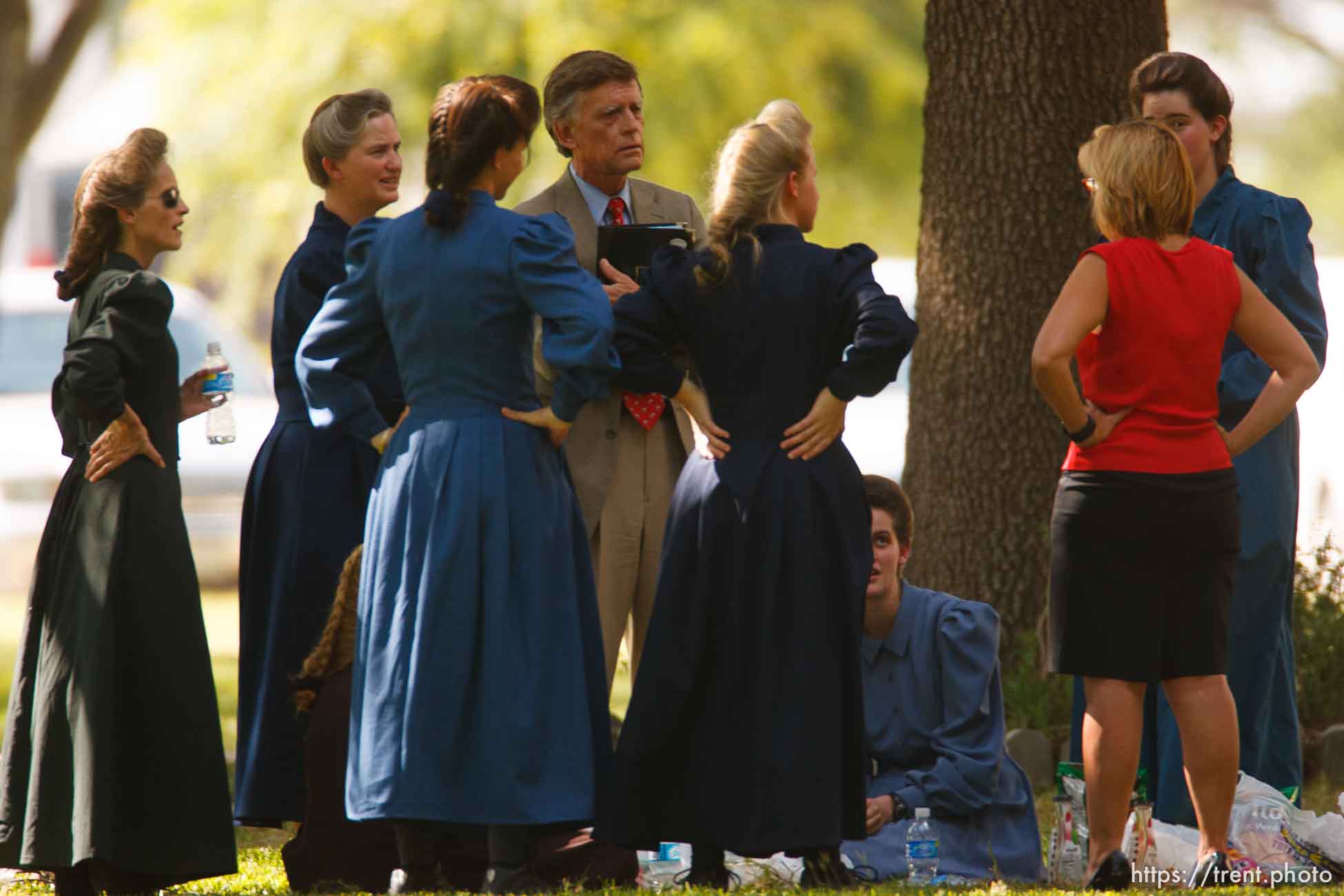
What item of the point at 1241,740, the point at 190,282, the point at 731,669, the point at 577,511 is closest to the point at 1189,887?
the point at 1241,740

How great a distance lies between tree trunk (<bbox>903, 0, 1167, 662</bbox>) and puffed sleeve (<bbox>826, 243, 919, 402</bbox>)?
117 inches

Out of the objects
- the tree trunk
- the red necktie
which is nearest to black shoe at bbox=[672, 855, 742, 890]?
the red necktie

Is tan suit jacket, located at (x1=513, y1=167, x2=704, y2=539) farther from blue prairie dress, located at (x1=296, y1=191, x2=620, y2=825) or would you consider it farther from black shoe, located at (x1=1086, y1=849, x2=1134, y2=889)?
black shoe, located at (x1=1086, y1=849, x2=1134, y2=889)

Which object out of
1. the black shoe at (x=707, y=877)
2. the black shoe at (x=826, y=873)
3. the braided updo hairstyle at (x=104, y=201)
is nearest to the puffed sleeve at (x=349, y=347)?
the braided updo hairstyle at (x=104, y=201)

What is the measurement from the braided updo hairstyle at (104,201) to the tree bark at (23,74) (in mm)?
12697

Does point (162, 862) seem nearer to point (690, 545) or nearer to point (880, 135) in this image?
point (690, 545)

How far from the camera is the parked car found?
45.1ft

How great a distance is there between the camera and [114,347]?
16.5 ft

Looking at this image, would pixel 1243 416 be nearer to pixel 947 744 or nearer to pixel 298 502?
pixel 947 744

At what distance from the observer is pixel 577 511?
17.0ft

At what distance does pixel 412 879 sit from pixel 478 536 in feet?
2.85

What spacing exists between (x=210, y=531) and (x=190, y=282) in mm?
9971

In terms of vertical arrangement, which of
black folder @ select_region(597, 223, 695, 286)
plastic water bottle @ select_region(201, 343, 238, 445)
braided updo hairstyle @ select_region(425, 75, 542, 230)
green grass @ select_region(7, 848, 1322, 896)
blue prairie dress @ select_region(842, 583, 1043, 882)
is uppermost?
braided updo hairstyle @ select_region(425, 75, 542, 230)

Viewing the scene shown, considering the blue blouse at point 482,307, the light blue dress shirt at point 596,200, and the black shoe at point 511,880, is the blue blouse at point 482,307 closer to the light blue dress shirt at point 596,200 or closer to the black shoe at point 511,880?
the light blue dress shirt at point 596,200
